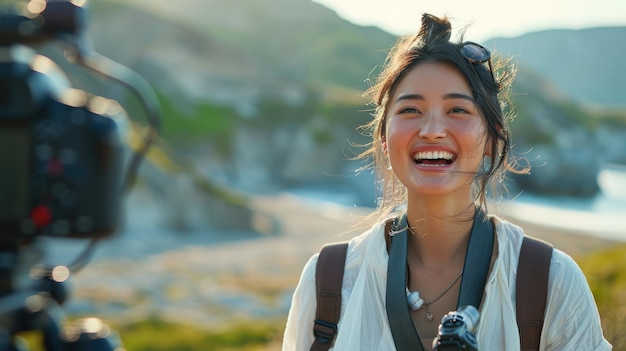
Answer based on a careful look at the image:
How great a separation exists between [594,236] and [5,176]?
2663cm

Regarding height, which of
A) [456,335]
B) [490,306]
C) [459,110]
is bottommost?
[456,335]

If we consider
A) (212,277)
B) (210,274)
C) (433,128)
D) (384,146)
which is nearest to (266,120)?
(210,274)

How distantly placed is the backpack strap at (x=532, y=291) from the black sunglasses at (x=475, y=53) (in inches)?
23.9

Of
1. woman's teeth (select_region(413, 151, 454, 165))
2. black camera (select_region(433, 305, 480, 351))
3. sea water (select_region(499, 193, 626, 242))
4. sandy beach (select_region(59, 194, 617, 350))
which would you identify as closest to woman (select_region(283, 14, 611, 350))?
woman's teeth (select_region(413, 151, 454, 165))

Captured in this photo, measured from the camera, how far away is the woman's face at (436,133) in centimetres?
237

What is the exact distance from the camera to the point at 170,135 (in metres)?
44.0

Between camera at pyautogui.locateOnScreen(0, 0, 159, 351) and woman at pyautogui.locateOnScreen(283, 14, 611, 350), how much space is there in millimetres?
886

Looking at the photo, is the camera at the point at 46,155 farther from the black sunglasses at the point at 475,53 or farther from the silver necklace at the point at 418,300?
the black sunglasses at the point at 475,53

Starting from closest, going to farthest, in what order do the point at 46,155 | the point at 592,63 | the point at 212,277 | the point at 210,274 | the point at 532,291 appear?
the point at 46,155 → the point at 532,291 → the point at 212,277 → the point at 210,274 → the point at 592,63

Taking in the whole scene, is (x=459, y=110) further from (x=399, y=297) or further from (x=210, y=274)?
(x=210, y=274)

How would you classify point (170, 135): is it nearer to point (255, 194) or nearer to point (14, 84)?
point (255, 194)

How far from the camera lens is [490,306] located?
2.24 metres

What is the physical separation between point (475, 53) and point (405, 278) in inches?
29.9

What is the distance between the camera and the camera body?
167 centimetres
